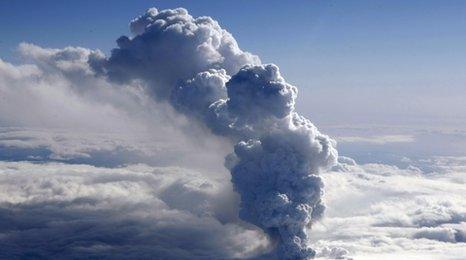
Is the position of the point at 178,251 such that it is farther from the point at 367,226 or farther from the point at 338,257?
the point at 367,226

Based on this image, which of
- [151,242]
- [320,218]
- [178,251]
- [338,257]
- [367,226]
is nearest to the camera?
[320,218]

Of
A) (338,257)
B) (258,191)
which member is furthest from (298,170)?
(338,257)

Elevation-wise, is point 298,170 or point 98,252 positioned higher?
point 298,170

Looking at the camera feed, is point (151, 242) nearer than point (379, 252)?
No

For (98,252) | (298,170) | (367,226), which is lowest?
(98,252)

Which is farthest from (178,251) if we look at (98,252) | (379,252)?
(379,252)

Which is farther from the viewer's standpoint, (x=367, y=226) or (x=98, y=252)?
(x=367, y=226)

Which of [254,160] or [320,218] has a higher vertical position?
[254,160]

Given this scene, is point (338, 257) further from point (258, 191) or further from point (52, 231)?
point (52, 231)

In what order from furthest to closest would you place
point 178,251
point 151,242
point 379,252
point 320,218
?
1. point 151,242
2. point 178,251
3. point 379,252
4. point 320,218
